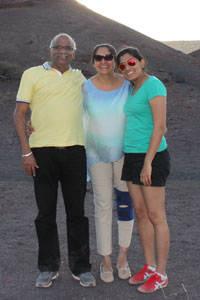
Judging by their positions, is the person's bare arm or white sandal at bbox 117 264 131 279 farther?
white sandal at bbox 117 264 131 279

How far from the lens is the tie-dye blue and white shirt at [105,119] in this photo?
418cm

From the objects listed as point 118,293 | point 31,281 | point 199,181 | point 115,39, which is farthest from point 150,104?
point 115,39

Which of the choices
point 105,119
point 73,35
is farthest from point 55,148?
point 73,35

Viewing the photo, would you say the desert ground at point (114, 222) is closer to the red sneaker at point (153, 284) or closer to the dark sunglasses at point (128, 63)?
the red sneaker at point (153, 284)

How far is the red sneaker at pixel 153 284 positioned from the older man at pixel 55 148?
46 centimetres

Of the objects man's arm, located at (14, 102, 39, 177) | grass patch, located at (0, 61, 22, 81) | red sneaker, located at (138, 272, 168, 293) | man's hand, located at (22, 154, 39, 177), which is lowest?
grass patch, located at (0, 61, 22, 81)

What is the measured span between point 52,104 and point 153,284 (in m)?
1.76

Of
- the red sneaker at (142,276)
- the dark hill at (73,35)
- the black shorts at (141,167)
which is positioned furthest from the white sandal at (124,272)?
the dark hill at (73,35)

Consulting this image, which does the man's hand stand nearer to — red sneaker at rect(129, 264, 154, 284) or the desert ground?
the desert ground

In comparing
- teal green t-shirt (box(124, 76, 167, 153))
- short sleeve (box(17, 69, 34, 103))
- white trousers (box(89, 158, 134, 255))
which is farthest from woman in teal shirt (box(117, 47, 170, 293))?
short sleeve (box(17, 69, 34, 103))

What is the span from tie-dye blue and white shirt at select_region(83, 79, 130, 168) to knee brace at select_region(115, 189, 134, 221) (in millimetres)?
413

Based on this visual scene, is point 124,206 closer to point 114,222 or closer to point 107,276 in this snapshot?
point 107,276

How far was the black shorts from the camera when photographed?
4008 millimetres

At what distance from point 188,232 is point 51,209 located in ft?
7.53
